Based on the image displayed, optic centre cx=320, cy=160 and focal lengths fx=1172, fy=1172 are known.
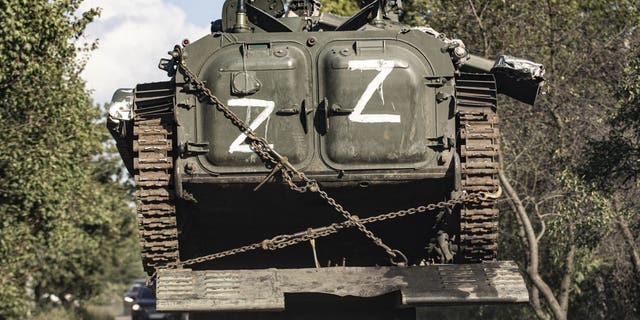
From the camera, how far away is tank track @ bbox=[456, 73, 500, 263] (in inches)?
366

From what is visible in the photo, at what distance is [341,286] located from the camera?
29.9 feet

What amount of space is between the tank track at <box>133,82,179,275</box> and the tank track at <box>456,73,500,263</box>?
233 centimetres

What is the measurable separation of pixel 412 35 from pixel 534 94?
1.62 m

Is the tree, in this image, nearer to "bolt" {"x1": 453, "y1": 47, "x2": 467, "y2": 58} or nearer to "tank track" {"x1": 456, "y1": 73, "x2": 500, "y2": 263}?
"tank track" {"x1": 456, "y1": 73, "x2": 500, "y2": 263}

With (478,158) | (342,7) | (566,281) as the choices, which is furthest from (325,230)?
(342,7)

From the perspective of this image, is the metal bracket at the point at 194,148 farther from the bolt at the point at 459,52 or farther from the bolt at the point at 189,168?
the bolt at the point at 459,52

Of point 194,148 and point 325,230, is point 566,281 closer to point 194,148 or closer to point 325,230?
point 325,230

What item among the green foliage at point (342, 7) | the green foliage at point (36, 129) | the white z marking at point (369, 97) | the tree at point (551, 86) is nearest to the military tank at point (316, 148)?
the white z marking at point (369, 97)

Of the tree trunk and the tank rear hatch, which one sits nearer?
the tank rear hatch

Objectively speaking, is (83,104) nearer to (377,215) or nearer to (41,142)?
(41,142)

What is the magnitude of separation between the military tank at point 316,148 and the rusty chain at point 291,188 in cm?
1

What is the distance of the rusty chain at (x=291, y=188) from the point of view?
Result: 29.7 ft

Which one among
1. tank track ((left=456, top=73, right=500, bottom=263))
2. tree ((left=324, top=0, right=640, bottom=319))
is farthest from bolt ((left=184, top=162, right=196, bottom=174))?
tree ((left=324, top=0, right=640, bottom=319))

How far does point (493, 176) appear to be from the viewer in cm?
938
